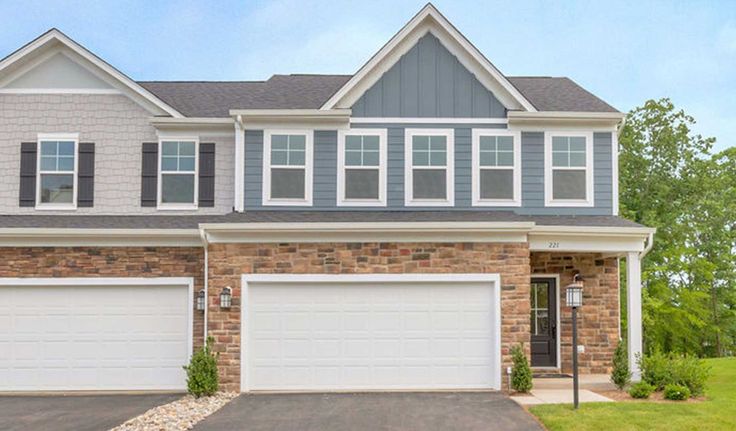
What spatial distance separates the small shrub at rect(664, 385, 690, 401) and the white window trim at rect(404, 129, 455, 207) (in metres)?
5.19

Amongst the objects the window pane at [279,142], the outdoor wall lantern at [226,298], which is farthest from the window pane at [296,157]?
the outdoor wall lantern at [226,298]

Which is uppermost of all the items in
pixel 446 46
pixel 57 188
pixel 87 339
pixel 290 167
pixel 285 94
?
pixel 446 46

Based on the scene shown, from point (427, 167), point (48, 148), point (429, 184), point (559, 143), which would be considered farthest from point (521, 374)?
point (48, 148)

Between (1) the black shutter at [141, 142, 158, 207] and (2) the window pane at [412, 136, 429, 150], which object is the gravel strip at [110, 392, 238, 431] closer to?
(1) the black shutter at [141, 142, 158, 207]

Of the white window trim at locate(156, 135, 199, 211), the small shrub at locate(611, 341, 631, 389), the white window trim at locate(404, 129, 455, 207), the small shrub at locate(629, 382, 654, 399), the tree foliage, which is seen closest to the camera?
the small shrub at locate(629, 382, 654, 399)

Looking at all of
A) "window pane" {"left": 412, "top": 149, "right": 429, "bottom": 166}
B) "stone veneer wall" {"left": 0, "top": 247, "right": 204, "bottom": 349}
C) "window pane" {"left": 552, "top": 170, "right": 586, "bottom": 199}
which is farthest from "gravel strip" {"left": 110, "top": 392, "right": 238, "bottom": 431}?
"window pane" {"left": 552, "top": 170, "right": 586, "bottom": 199}

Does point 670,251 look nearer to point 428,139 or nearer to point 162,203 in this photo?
point 428,139

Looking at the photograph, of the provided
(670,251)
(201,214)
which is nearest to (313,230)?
(201,214)

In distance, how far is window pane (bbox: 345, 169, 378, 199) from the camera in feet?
45.2

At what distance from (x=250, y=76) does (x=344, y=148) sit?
2205 cm

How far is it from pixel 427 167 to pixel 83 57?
24.6ft

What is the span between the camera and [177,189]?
14.3 m

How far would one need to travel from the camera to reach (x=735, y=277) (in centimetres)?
3023

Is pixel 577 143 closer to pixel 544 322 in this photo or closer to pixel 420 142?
Answer: pixel 420 142
